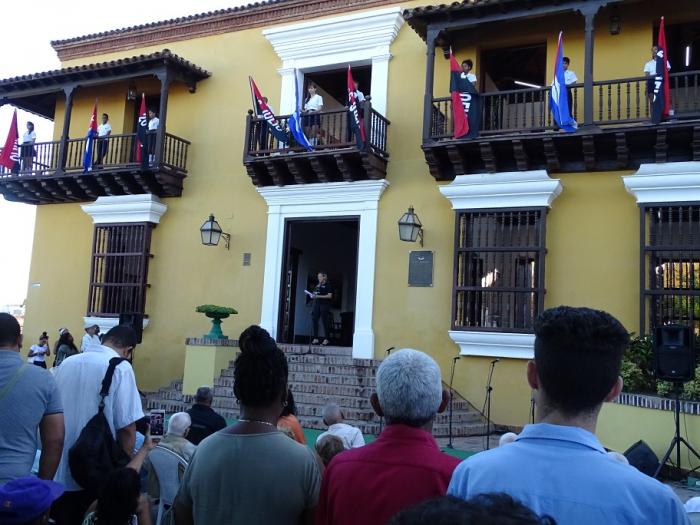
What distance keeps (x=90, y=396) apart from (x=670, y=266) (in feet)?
31.2

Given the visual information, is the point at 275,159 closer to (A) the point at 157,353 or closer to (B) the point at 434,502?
(A) the point at 157,353

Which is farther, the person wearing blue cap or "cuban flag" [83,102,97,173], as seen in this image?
"cuban flag" [83,102,97,173]

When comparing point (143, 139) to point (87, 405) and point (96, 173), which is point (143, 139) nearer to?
point (96, 173)

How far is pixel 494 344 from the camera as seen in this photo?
472 inches

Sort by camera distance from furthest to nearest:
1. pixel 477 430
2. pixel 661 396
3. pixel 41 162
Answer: pixel 41 162
pixel 477 430
pixel 661 396

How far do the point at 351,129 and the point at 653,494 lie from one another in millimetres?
11901

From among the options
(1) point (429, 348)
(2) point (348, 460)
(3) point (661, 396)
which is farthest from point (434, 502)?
(1) point (429, 348)


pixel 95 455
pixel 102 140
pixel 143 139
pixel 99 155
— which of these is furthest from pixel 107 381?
pixel 102 140

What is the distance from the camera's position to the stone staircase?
37.1 feet

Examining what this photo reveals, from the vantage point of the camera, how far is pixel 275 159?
13.9 metres

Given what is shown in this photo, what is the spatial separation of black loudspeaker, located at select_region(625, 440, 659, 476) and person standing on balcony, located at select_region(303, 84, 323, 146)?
28.7 ft

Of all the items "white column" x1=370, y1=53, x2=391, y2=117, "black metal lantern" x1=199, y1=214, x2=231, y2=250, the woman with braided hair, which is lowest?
the woman with braided hair

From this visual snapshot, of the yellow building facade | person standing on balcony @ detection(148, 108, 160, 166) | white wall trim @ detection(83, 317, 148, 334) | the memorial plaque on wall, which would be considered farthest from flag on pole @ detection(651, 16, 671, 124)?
white wall trim @ detection(83, 317, 148, 334)

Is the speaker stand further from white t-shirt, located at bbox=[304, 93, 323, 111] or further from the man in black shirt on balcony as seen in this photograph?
white t-shirt, located at bbox=[304, 93, 323, 111]
